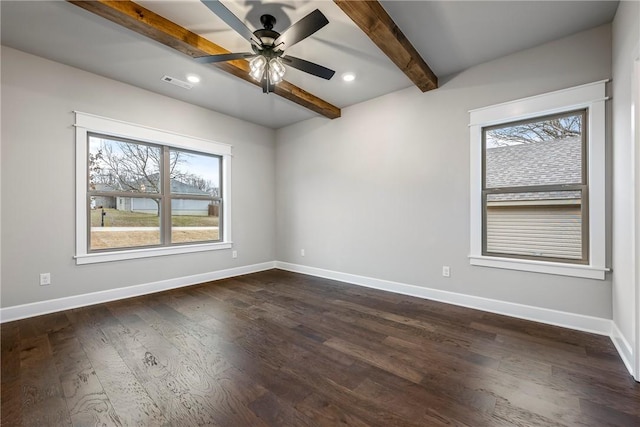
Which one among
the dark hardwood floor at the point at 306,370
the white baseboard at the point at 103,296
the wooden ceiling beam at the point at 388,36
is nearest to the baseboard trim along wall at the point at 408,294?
the white baseboard at the point at 103,296

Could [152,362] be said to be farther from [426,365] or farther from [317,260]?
[317,260]

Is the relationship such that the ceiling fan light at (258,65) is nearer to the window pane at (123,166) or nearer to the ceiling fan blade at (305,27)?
the ceiling fan blade at (305,27)

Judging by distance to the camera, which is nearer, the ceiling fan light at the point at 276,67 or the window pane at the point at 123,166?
the ceiling fan light at the point at 276,67

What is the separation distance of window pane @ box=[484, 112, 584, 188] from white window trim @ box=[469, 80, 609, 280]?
104mm

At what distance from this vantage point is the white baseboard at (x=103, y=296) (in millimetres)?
2756

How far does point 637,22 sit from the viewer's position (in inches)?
70.7

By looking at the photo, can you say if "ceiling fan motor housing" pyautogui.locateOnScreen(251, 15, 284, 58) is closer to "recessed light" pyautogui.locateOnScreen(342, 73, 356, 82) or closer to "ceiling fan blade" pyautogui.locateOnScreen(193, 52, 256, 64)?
"ceiling fan blade" pyautogui.locateOnScreen(193, 52, 256, 64)

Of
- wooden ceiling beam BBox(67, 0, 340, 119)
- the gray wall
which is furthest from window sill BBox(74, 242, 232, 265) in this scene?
wooden ceiling beam BBox(67, 0, 340, 119)

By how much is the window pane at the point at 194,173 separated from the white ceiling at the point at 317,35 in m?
1.08

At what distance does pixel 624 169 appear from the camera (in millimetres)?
2070

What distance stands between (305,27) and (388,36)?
0.81m

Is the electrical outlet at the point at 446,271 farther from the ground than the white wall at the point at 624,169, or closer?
closer

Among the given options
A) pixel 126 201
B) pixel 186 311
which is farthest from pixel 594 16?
pixel 126 201

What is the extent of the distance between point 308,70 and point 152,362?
9.11 ft
